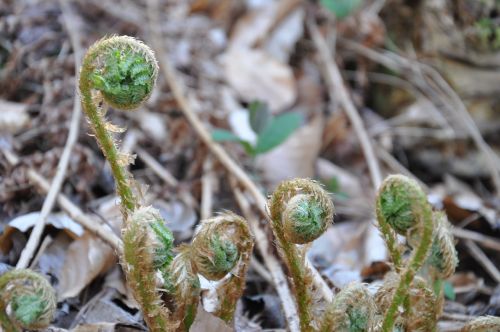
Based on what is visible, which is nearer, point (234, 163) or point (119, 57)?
point (119, 57)

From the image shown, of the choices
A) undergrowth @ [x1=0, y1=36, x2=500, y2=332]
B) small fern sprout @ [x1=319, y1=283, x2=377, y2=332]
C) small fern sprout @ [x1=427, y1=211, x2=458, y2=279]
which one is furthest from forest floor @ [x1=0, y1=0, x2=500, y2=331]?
small fern sprout @ [x1=427, y1=211, x2=458, y2=279]

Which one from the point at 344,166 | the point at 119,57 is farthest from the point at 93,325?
the point at 344,166

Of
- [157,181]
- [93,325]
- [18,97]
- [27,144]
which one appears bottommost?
[93,325]

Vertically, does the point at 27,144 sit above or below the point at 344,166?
above

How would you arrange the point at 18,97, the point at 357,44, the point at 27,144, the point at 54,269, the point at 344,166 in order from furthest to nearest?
the point at 357,44
the point at 344,166
the point at 18,97
the point at 27,144
the point at 54,269

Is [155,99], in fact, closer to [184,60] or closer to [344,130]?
[184,60]

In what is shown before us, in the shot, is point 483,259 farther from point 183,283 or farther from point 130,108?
point 130,108

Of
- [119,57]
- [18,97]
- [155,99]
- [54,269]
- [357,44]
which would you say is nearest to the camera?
[119,57]

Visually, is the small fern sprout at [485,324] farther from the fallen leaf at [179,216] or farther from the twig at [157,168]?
the twig at [157,168]

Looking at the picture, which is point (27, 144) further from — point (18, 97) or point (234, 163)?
point (234, 163)
